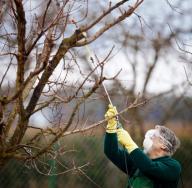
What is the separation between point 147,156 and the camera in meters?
3.96

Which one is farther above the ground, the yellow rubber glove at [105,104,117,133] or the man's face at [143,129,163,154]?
the yellow rubber glove at [105,104,117,133]

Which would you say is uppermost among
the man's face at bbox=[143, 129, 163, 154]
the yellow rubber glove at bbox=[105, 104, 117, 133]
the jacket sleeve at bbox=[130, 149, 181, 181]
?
the yellow rubber glove at bbox=[105, 104, 117, 133]

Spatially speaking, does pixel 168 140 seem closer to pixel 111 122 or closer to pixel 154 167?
pixel 154 167

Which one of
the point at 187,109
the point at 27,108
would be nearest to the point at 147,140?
the point at 27,108

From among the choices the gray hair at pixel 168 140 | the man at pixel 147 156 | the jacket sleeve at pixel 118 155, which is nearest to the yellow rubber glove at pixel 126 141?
the man at pixel 147 156

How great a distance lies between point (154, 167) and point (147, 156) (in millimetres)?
124

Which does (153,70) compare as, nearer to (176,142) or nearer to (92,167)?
(92,167)

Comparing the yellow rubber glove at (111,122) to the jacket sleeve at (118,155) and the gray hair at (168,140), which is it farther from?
the gray hair at (168,140)

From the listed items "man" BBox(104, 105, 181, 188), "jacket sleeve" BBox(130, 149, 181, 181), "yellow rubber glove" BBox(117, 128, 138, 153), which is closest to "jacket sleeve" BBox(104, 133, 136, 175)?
"man" BBox(104, 105, 181, 188)

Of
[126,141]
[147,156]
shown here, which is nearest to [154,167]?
[147,156]

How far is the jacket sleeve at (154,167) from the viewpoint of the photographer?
12.6ft

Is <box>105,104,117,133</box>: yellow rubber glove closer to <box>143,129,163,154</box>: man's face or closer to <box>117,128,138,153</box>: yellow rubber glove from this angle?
<box>117,128,138,153</box>: yellow rubber glove

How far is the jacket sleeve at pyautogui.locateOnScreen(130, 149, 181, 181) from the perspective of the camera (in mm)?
3850

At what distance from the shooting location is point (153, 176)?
3928 mm
